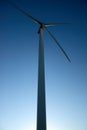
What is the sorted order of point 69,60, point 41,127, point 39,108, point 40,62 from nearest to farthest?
point 41,127
point 39,108
point 40,62
point 69,60

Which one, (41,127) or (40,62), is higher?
(40,62)

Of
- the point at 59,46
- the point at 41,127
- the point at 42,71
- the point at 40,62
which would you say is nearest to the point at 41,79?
the point at 42,71

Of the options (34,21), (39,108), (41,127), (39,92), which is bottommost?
(41,127)

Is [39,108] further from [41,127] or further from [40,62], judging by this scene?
[40,62]

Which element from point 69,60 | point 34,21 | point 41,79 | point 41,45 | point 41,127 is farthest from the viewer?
point 69,60

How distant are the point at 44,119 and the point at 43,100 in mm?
1796

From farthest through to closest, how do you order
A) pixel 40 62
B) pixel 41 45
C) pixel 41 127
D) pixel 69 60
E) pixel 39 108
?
1. pixel 69 60
2. pixel 41 45
3. pixel 40 62
4. pixel 39 108
5. pixel 41 127

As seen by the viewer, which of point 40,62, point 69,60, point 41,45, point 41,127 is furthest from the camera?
point 69,60

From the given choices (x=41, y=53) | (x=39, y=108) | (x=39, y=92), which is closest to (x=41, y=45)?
(x=41, y=53)

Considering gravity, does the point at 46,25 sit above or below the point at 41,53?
above

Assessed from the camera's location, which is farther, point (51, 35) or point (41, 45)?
point (51, 35)

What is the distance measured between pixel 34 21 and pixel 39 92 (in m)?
12.8

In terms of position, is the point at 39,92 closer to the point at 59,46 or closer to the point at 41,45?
the point at 41,45

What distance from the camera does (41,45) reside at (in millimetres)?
21000
